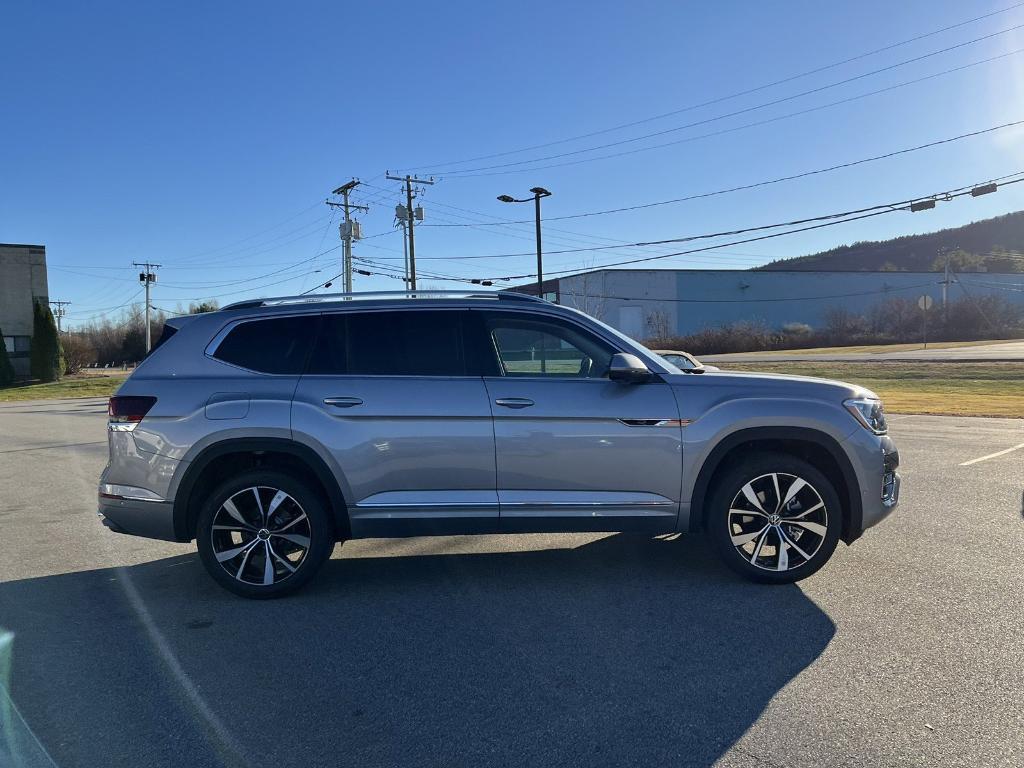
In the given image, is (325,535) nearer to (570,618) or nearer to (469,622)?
(469,622)

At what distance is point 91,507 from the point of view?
7.99m

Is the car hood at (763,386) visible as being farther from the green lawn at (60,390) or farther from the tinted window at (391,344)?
the green lawn at (60,390)

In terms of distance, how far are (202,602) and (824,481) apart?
411 cm

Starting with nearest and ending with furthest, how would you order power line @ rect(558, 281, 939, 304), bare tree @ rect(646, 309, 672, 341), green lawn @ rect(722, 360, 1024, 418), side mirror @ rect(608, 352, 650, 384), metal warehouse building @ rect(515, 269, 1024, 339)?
side mirror @ rect(608, 352, 650, 384) < green lawn @ rect(722, 360, 1024, 418) < power line @ rect(558, 281, 939, 304) < metal warehouse building @ rect(515, 269, 1024, 339) < bare tree @ rect(646, 309, 672, 341)

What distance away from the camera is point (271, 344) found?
4.82 meters

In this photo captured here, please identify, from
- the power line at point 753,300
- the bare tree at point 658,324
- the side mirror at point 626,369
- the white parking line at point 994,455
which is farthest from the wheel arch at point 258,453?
the bare tree at point 658,324

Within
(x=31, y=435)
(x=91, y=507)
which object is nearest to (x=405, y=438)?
(x=91, y=507)

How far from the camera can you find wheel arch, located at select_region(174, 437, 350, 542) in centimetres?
459

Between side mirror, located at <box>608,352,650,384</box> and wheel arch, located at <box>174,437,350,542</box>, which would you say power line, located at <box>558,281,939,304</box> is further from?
wheel arch, located at <box>174,437,350,542</box>

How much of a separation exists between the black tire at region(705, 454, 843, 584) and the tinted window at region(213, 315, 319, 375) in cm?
289

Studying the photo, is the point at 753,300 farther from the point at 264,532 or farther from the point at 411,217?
the point at 264,532

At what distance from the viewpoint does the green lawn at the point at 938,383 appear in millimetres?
17703

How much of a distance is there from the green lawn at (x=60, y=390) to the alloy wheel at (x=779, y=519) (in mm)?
36155

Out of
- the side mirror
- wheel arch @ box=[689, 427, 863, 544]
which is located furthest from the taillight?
wheel arch @ box=[689, 427, 863, 544]
